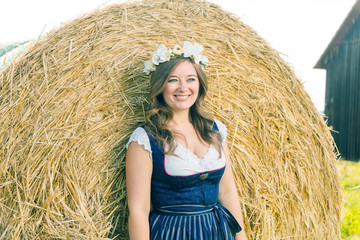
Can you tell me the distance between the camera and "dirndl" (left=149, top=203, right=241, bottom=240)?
202 centimetres

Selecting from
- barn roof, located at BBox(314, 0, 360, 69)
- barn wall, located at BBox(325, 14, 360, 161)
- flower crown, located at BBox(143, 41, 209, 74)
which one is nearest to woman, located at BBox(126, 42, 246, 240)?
flower crown, located at BBox(143, 41, 209, 74)

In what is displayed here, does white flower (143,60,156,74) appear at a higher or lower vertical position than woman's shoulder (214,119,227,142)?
higher

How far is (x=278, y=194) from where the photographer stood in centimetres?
263

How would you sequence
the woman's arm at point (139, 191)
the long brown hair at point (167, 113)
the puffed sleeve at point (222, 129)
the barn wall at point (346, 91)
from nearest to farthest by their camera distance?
1. the woman's arm at point (139, 191)
2. the long brown hair at point (167, 113)
3. the puffed sleeve at point (222, 129)
4. the barn wall at point (346, 91)

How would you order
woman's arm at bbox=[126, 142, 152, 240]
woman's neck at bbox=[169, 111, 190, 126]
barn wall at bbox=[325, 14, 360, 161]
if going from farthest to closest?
barn wall at bbox=[325, 14, 360, 161], woman's neck at bbox=[169, 111, 190, 126], woman's arm at bbox=[126, 142, 152, 240]

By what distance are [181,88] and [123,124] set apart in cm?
48

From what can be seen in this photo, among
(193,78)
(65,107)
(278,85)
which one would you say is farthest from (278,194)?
(65,107)

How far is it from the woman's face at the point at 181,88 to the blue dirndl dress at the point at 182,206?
→ 0.83 ft

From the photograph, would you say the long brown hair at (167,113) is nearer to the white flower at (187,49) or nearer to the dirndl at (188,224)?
the white flower at (187,49)

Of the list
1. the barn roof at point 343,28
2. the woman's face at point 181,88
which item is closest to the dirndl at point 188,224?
the woman's face at point 181,88

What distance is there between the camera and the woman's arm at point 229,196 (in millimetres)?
2285

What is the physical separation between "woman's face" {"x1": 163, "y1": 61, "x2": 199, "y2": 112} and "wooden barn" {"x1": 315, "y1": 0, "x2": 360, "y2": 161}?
819 cm

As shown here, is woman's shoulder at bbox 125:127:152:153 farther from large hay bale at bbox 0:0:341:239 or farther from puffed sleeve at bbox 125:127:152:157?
large hay bale at bbox 0:0:341:239

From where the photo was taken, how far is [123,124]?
2311 mm
